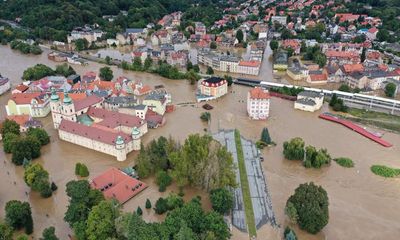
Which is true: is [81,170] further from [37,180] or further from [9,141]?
[9,141]

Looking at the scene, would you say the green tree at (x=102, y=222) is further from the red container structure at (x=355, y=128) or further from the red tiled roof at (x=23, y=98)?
the red container structure at (x=355, y=128)

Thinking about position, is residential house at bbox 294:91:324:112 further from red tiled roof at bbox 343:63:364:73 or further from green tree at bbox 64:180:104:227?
green tree at bbox 64:180:104:227

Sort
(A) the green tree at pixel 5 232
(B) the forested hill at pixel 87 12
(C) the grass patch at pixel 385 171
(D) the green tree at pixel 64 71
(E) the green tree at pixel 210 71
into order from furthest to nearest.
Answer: (B) the forested hill at pixel 87 12 → (E) the green tree at pixel 210 71 → (D) the green tree at pixel 64 71 → (C) the grass patch at pixel 385 171 → (A) the green tree at pixel 5 232

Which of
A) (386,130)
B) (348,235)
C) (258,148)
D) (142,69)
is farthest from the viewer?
(142,69)

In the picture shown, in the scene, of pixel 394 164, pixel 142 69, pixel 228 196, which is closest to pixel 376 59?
pixel 394 164

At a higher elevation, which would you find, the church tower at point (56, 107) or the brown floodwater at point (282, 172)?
the church tower at point (56, 107)

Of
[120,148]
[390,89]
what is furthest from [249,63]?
[120,148]

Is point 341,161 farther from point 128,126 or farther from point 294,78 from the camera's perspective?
point 294,78

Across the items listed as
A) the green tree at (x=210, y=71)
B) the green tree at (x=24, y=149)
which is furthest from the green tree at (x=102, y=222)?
the green tree at (x=210, y=71)
